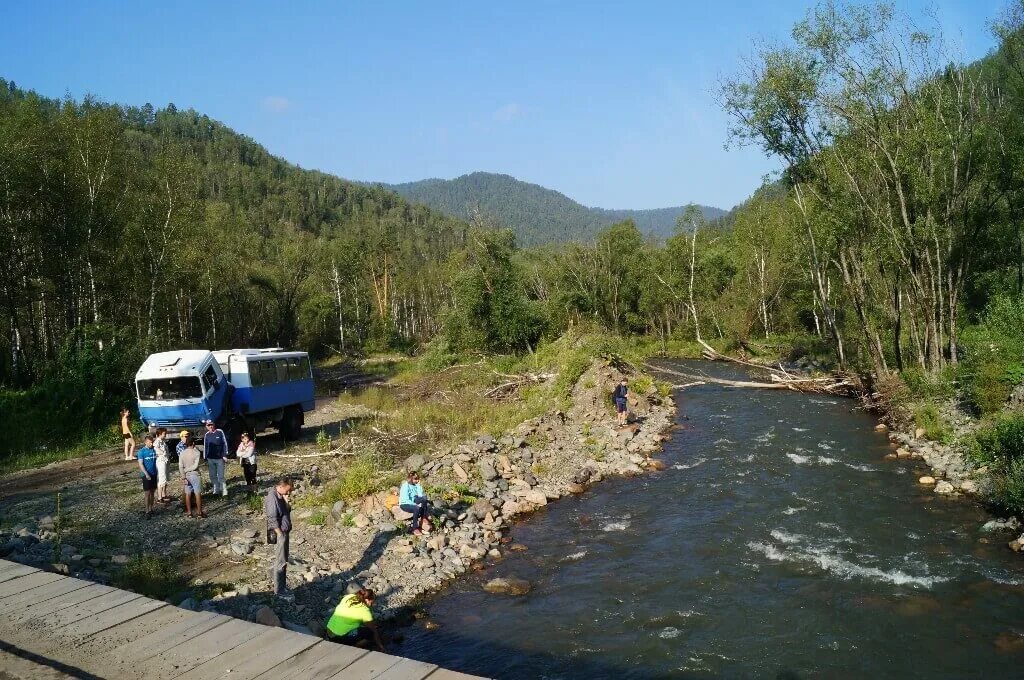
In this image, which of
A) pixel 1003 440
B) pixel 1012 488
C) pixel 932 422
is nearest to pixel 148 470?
pixel 1012 488

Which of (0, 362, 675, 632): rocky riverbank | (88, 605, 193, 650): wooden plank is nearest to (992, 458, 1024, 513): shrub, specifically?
(0, 362, 675, 632): rocky riverbank

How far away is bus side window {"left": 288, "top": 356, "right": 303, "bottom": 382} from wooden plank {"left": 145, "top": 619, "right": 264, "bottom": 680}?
18.5 meters

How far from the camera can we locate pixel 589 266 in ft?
198

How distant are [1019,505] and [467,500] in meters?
11.3

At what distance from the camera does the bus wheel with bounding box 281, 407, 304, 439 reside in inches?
924

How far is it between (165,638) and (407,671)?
7.63 feet

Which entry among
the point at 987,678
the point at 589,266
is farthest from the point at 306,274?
the point at 987,678

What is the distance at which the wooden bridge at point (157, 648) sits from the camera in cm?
504

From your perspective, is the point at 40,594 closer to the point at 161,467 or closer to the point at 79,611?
the point at 79,611

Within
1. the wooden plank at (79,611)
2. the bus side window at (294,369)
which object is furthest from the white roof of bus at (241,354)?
the wooden plank at (79,611)

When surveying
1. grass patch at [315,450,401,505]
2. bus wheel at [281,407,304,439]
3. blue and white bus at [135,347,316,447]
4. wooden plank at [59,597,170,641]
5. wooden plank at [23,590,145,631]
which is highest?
blue and white bus at [135,347,316,447]

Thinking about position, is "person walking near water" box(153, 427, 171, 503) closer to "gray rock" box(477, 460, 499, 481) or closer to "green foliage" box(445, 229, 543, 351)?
"gray rock" box(477, 460, 499, 481)

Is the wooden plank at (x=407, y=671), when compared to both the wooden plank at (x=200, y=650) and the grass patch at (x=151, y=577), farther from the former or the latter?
the grass patch at (x=151, y=577)

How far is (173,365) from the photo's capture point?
62.5 ft
